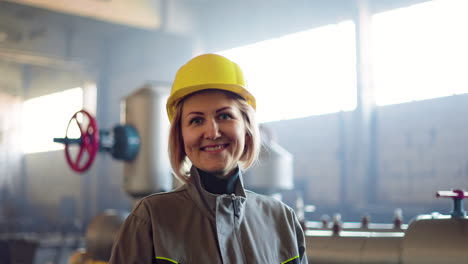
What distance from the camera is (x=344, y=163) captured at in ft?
15.2

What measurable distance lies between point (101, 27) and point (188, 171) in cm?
612

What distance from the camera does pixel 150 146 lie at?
121 inches

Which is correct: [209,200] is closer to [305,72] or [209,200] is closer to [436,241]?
[436,241]

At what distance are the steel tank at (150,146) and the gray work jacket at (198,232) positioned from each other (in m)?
2.22

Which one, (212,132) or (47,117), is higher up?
(47,117)

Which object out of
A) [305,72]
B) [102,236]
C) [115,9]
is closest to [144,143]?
[102,236]

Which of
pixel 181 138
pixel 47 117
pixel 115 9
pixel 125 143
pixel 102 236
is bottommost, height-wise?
pixel 102 236

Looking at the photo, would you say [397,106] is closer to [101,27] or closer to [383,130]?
[383,130]

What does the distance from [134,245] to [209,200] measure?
14 cm

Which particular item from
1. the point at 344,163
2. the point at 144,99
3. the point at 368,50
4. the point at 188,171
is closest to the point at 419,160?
the point at 344,163

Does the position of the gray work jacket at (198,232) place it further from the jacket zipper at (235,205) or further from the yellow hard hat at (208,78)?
the yellow hard hat at (208,78)

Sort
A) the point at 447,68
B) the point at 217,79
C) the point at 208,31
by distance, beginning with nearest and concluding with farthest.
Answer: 1. the point at 217,79
2. the point at 447,68
3. the point at 208,31

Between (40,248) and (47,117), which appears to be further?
(47,117)

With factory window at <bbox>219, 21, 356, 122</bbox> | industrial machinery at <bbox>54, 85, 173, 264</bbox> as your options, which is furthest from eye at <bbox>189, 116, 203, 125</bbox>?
factory window at <bbox>219, 21, 356, 122</bbox>
